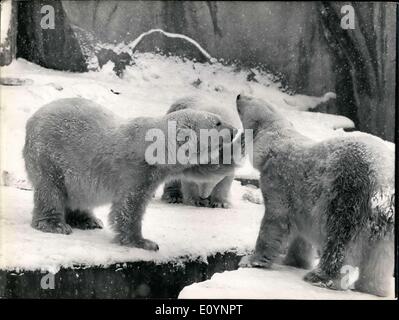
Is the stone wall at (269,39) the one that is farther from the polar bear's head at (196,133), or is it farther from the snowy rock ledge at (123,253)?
the snowy rock ledge at (123,253)

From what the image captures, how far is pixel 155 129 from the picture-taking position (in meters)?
3.43

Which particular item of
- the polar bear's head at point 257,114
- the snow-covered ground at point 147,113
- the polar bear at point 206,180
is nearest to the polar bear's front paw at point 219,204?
the polar bear at point 206,180

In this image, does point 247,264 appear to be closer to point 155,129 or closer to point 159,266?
point 159,266

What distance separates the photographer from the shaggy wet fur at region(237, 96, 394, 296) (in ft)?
9.67

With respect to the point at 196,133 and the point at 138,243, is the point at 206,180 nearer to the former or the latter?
the point at 196,133

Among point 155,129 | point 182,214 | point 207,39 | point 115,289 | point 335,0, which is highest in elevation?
point 335,0

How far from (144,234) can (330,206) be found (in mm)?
1029

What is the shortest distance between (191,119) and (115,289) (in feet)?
3.08

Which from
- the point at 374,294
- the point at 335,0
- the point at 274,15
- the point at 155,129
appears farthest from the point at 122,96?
the point at 374,294

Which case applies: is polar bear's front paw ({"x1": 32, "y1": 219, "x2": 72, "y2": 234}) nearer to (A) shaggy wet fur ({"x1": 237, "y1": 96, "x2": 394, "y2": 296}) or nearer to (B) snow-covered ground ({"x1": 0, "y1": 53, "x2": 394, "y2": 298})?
(B) snow-covered ground ({"x1": 0, "y1": 53, "x2": 394, "y2": 298})

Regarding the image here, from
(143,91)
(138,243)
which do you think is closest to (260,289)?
(138,243)

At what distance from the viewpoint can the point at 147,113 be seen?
3.57 metres

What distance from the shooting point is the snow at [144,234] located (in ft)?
10.4
